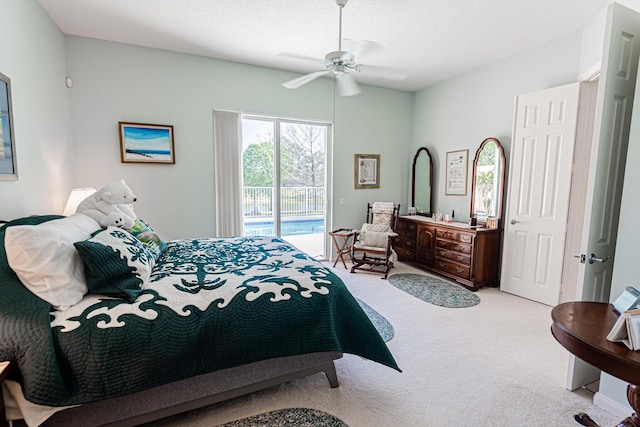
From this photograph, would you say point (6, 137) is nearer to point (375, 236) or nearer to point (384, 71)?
point (384, 71)

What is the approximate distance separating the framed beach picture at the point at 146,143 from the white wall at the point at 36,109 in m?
0.52

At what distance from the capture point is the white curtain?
4059 mm

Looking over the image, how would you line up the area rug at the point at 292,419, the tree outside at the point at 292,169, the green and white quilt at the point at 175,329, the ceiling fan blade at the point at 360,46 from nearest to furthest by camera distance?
the green and white quilt at the point at 175,329 < the area rug at the point at 292,419 < the ceiling fan blade at the point at 360,46 < the tree outside at the point at 292,169

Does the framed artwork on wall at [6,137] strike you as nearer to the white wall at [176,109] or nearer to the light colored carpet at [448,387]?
the white wall at [176,109]

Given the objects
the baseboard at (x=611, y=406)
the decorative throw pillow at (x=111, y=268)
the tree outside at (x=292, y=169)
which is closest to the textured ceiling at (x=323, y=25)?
the tree outside at (x=292, y=169)

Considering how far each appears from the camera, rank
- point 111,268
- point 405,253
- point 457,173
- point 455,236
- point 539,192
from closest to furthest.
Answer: point 111,268 < point 539,192 < point 455,236 < point 457,173 < point 405,253

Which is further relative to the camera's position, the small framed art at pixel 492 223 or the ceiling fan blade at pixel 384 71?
the small framed art at pixel 492 223

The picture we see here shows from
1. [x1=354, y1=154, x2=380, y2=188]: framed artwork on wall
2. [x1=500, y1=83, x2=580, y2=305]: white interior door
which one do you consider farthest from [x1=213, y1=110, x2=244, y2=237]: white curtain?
[x1=500, y1=83, x2=580, y2=305]: white interior door

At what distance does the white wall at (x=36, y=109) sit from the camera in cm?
220

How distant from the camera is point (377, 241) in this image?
436cm

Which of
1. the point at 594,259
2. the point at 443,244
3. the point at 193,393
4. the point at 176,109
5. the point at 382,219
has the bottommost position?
the point at 193,393

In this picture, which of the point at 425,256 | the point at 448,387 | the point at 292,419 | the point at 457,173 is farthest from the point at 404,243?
the point at 292,419

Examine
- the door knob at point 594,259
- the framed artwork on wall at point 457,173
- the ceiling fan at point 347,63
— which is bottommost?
the door knob at point 594,259

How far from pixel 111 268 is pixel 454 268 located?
3.70m
